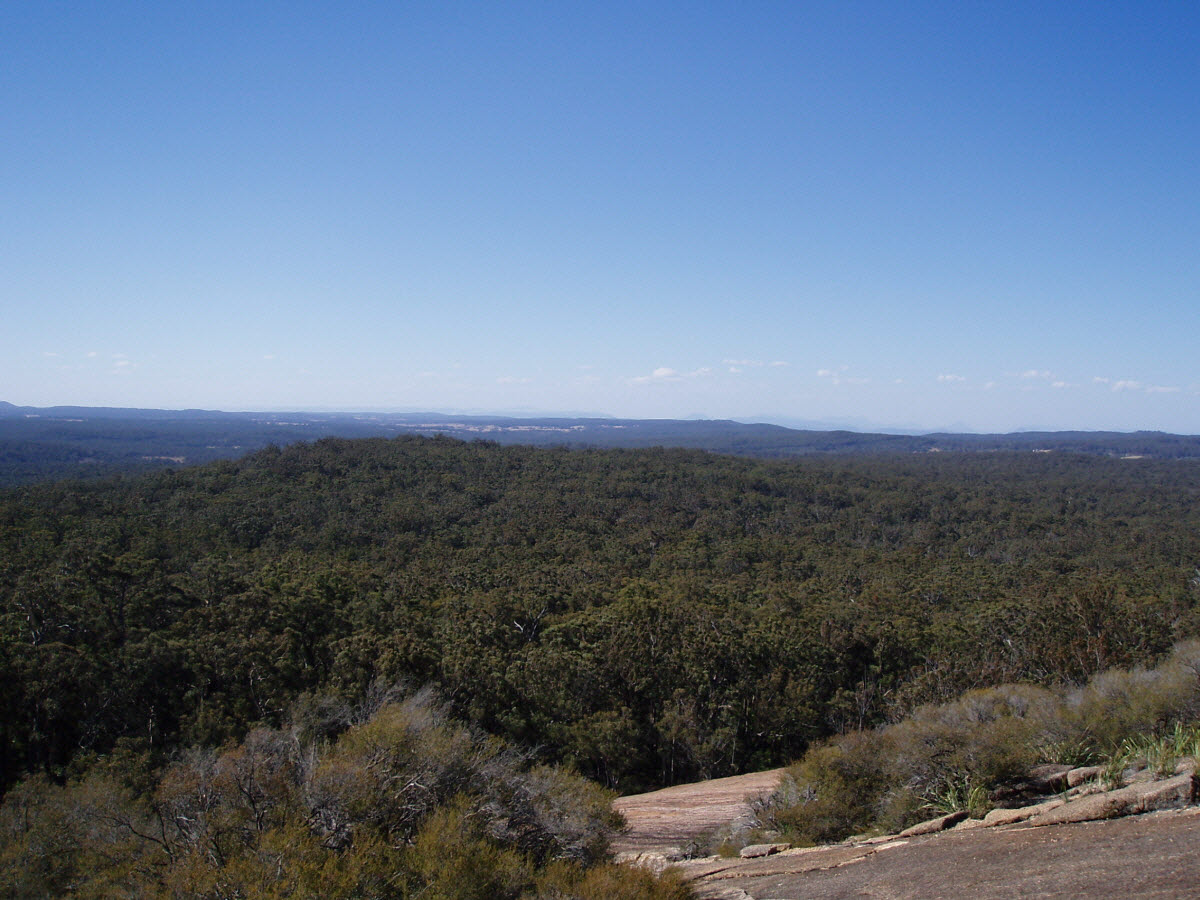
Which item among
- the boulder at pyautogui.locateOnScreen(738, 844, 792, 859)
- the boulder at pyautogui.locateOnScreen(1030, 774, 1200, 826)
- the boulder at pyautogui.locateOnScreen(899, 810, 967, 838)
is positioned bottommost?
the boulder at pyautogui.locateOnScreen(738, 844, 792, 859)

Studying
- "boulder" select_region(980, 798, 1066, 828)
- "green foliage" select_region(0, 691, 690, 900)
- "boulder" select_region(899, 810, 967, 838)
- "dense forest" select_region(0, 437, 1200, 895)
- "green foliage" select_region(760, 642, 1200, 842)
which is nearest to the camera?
"green foliage" select_region(0, 691, 690, 900)

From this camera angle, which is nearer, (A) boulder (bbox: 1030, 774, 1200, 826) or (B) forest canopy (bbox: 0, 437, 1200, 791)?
(A) boulder (bbox: 1030, 774, 1200, 826)

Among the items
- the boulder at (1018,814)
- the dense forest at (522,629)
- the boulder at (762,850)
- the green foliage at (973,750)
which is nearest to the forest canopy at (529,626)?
the dense forest at (522,629)

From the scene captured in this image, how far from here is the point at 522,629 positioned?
2947cm

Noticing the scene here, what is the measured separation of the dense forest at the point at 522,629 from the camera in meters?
20.4

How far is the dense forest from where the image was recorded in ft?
66.9

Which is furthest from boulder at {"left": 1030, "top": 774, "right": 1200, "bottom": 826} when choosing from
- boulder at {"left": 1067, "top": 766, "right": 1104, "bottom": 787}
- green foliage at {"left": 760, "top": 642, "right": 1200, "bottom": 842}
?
boulder at {"left": 1067, "top": 766, "right": 1104, "bottom": 787}

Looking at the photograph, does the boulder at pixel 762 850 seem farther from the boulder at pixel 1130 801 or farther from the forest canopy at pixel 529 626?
the forest canopy at pixel 529 626

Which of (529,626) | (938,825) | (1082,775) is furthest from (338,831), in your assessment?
(529,626)

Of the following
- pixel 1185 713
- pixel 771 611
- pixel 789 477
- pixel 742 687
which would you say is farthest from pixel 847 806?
pixel 789 477

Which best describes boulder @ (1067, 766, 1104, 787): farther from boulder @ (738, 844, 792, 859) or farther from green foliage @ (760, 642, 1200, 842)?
boulder @ (738, 844, 792, 859)

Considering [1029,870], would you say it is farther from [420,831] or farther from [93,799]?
[93,799]

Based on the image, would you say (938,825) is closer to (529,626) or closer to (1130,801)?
(1130,801)

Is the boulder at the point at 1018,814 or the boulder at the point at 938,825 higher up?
the boulder at the point at 1018,814
